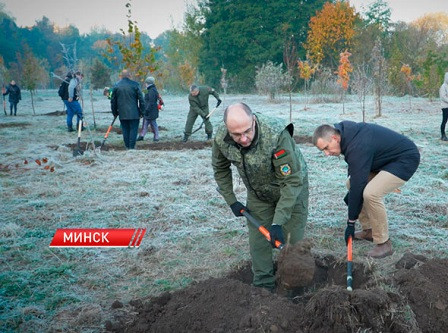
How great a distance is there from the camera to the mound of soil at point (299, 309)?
8.36 ft

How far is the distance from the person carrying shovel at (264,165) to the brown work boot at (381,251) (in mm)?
997

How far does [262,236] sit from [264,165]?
74cm

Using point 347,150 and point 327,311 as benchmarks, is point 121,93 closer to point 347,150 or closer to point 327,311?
point 347,150

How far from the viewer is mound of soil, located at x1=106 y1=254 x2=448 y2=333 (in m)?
2.55

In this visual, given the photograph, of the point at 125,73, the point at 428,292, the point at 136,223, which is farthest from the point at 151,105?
the point at 428,292

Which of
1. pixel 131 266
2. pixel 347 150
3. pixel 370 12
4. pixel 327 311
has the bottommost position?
pixel 131 266

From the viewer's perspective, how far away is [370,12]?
38562mm

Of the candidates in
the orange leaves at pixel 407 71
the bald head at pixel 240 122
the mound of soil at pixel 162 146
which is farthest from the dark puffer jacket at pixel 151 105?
the orange leaves at pixel 407 71

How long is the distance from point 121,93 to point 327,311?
7572mm

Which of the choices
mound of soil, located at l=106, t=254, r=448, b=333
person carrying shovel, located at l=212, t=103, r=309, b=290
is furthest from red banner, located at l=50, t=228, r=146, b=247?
person carrying shovel, located at l=212, t=103, r=309, b=290

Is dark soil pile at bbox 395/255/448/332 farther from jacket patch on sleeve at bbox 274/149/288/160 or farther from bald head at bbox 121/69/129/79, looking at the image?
bald head at bbox 121/69/129/79

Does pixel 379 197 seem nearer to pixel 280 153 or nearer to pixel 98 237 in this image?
pixel 280 153

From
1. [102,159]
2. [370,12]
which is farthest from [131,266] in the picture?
[370,12]

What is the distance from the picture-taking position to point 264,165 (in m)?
3.13
